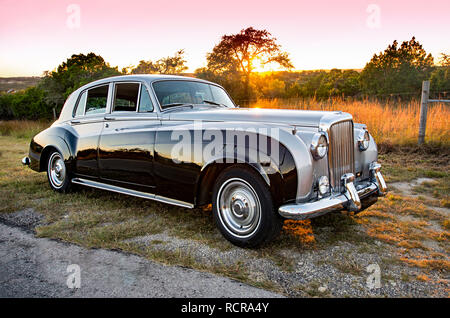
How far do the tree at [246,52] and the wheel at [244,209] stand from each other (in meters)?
27.8

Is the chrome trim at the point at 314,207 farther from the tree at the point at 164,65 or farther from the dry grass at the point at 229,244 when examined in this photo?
the tree at the point at 164,65

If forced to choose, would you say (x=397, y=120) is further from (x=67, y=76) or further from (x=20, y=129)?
(x=67, y=76)

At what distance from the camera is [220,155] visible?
130 inches

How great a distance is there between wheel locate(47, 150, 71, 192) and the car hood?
2308 millimetres

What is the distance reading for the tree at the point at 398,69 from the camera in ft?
103

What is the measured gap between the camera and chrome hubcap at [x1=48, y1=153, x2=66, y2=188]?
5336 mm

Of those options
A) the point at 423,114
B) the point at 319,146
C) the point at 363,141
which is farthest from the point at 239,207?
the point at 423,114

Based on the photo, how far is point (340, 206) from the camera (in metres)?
3.09

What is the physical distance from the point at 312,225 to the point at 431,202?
6.93 ft

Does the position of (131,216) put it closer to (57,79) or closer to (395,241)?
(395,241)

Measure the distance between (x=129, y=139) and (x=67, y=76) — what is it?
2506 centimetres

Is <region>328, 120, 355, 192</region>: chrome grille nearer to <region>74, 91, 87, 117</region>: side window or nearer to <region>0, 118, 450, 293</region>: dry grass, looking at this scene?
<region>0, 118, 450, 293</region>: dry grass

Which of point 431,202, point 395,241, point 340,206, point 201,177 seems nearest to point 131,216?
point 201,177

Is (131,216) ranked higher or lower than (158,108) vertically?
lower
